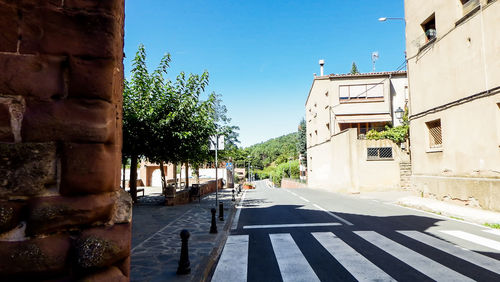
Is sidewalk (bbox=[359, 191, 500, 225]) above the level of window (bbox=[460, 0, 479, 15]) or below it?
below

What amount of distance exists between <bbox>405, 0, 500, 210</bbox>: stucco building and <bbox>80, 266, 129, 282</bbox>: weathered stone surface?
41.2 ft

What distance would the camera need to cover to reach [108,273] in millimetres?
1342

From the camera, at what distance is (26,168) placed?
48.4 inches

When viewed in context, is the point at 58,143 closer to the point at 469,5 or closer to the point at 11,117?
the point at 11,117

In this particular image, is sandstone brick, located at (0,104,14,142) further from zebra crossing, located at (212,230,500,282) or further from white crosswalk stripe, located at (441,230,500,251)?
white crosswalk stripe, located at (441,230,500,251)

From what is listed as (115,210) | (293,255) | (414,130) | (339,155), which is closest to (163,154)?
(293,255)

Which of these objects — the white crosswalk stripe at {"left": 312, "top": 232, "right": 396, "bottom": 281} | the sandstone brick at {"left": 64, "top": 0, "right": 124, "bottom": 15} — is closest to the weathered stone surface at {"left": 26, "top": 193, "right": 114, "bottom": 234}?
the sandstone brick at {"left": 64, "top": 0, "right": 124, "bottom": 15}

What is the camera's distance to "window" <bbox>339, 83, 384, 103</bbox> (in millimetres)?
25531

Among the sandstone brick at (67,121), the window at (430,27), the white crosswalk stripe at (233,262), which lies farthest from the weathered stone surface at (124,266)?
A: the window at (430,27)

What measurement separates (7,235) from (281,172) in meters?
65.0

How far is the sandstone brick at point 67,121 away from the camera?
1252 mm

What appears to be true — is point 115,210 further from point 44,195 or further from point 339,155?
point 339,155

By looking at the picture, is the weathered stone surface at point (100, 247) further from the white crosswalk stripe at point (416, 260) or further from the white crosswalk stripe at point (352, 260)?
the white crosswalk stripe at point (416, 260)

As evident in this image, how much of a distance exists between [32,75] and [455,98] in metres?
14.9
